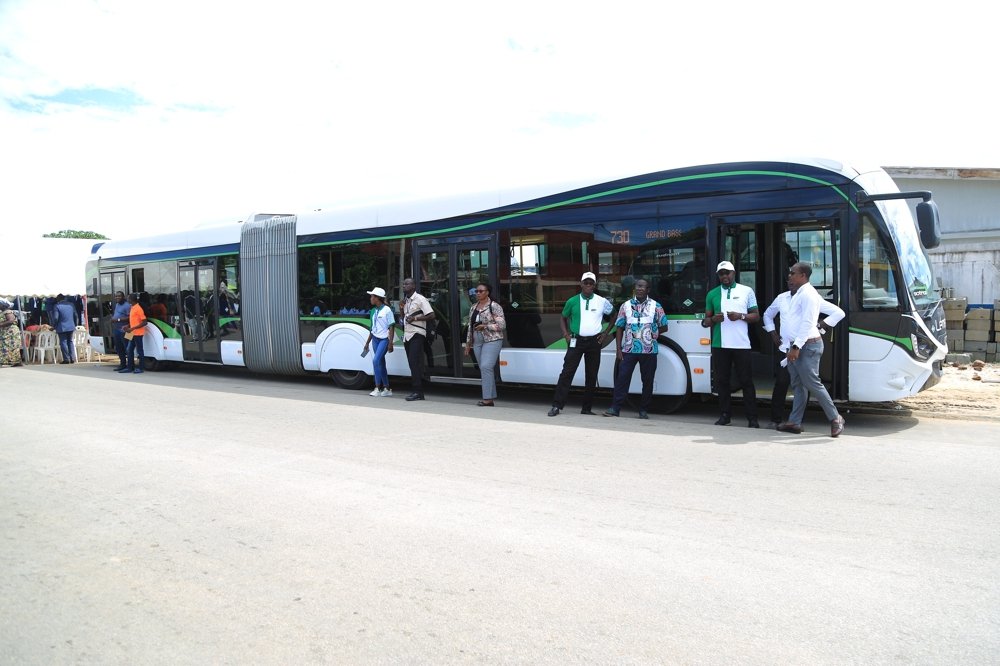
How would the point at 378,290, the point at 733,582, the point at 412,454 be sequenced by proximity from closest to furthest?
the point at 733,582
the point at 412,454
the point at 378,290

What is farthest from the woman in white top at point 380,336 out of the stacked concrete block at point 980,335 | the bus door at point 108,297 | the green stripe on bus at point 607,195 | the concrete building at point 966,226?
the concrete building at point 966,226

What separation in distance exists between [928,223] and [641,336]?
3.36m

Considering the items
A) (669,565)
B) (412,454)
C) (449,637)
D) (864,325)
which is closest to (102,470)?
(412,454)

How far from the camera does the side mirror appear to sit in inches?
326

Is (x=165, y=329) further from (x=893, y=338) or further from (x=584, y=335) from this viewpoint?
(x=893, y=338)

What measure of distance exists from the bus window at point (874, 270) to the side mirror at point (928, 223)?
0.44 meters

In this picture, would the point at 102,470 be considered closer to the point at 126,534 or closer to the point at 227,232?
the point at 126,534

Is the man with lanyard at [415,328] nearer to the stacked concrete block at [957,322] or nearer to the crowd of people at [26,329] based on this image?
the stacked concrete block at [957,322]

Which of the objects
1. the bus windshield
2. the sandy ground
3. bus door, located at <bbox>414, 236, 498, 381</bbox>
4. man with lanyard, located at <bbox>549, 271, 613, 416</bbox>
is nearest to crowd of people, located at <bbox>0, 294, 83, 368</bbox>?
bus door, located at <bbox>414, 236, 498, 381</bbox>

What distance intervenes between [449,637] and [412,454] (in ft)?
12.8

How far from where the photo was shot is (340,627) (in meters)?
3.75

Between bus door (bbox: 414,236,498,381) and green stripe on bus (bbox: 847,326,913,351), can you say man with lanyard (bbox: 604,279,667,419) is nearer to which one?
green stripe on bus (bbox: 847,326,913,351)

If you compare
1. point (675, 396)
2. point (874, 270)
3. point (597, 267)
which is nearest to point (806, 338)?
point (874, 270)

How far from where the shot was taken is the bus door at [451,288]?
11.2 m
